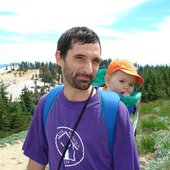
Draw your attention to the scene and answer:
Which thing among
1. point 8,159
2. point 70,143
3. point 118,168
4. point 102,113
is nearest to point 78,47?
point 102,113

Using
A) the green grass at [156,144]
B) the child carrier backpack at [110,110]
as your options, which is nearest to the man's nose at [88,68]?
the child carrier backpack at [110,110]

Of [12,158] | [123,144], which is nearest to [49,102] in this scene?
[123,144]

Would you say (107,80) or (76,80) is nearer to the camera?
(76,80)

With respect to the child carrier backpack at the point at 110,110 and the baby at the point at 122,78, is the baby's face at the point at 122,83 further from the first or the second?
the child carrier backpack at the point at 110,110

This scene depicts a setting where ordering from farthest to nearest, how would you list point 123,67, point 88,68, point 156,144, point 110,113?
point 156,144
point 123,67
point 88,68
point 110,113

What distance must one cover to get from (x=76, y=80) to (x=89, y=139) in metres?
0.41

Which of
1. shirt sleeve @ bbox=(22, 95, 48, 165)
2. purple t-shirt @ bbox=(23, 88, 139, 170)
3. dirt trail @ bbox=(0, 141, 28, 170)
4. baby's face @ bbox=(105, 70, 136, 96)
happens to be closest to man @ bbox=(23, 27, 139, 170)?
purple t-shirt @ bbox=(23, 88, 139, 170)

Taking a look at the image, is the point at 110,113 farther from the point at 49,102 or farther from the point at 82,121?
the point at 49,102

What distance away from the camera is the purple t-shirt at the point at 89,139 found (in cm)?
234

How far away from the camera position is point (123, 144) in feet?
7.68

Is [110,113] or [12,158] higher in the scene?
[110,113]

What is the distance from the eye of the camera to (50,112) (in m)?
2.59

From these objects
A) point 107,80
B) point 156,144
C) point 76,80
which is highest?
point 76,80

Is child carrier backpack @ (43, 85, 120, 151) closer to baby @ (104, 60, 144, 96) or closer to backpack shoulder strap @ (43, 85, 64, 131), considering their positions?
backpack shoulder strap @ (43, 85, 64, 131)
